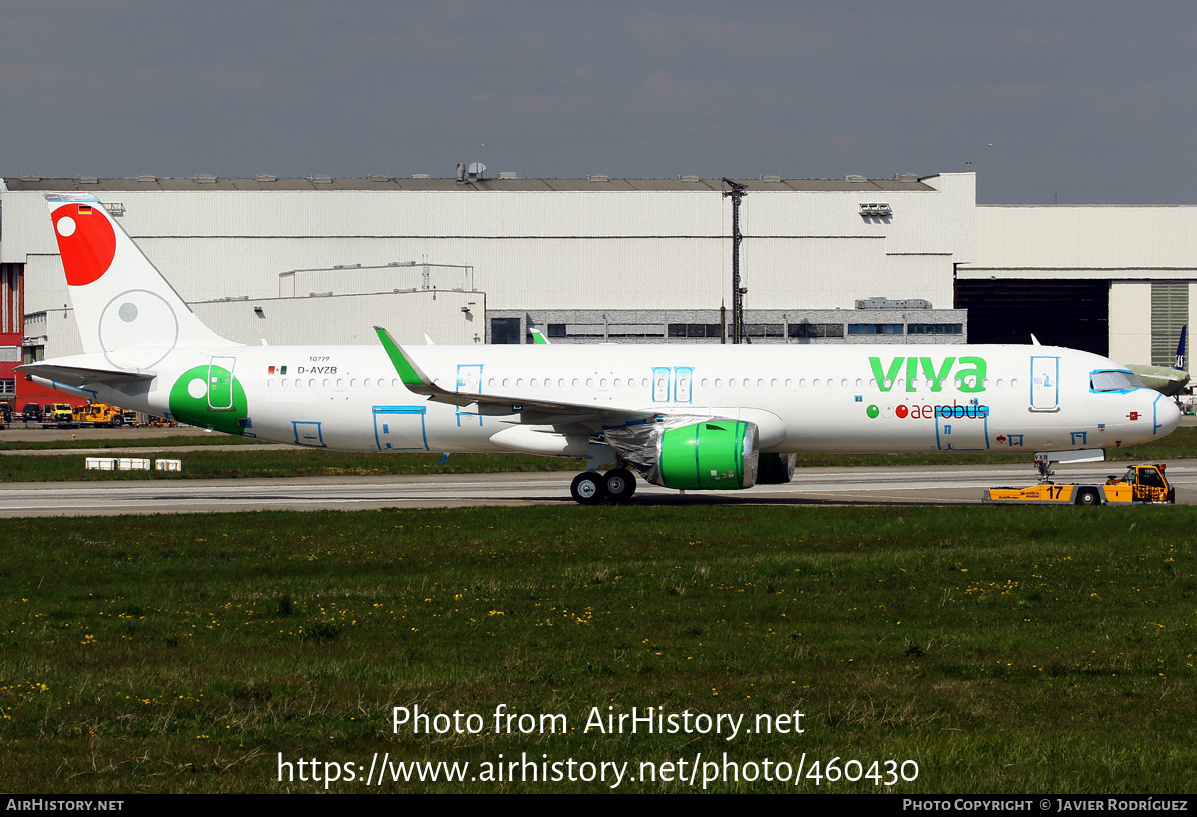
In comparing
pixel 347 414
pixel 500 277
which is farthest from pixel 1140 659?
pixel 500 277

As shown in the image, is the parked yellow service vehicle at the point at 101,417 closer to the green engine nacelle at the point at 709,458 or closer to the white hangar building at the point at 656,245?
the white hangar building at the point at 656,245

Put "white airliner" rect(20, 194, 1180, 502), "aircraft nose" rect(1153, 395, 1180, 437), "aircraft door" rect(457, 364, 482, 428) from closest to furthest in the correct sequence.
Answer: "aircraft nose" rect(1153, 395, 1180, 437) < "white airliner" rect(20, 194, 1180, 502) < "aircraft door" rect(457, 364, 482, 428)

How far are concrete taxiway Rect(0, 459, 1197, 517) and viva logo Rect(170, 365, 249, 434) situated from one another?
2.38 meters

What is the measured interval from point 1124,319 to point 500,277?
52777mm

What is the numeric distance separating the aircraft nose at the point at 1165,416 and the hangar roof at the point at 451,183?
76.8 m

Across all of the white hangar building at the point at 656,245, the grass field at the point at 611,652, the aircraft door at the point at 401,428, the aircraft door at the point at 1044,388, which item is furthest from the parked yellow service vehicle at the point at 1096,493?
the white hangar building at the point at 656,245

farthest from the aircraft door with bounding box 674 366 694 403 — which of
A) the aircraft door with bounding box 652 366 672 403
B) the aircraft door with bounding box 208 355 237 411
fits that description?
the aircraft door with bounding box 208 355 237 411

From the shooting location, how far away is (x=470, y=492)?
1463 inches

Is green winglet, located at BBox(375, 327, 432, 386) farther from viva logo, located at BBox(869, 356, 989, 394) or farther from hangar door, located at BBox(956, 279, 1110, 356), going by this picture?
hangar door, located at BBox(956, 279, 1110, 356)

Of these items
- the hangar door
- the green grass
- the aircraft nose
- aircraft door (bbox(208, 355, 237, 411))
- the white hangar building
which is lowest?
the green grass

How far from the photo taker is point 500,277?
333 feet

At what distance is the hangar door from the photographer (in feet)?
353

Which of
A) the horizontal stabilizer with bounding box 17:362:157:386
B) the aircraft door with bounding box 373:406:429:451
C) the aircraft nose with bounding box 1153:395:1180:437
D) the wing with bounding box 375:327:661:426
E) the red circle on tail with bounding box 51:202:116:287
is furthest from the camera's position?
the red circle on tail with bounding box 51:202:116:287

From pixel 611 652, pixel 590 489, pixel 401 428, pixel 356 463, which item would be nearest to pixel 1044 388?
pixel 590 489
